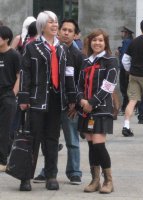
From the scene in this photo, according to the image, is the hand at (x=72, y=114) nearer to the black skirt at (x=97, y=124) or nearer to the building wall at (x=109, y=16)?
the black skirt at (x=97, y=124)

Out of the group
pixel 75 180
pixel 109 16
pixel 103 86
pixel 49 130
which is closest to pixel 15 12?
pixel 109 16

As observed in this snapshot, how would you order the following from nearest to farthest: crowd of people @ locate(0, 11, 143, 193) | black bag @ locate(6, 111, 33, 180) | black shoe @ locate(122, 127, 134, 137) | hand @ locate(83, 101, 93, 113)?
hand @ locate(83, 101, 93, 113)
crowd of people @ locate(0, 11, 143, 193)
black bag @ locate(6, 111, 33, 180)
black shoe @ locate(122, 127, 134, 137)

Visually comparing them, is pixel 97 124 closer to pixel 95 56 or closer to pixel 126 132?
pixel 95 56

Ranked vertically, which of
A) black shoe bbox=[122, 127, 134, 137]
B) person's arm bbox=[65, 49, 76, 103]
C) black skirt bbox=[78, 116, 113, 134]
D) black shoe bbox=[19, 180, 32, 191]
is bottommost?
black shoe bbox=[122, 127, 134, 137]

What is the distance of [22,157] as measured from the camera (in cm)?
885

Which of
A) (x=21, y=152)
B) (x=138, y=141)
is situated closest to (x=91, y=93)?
(x=21, y=152)

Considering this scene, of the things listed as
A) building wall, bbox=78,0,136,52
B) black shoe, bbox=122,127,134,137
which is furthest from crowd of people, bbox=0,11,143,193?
building wall, bbox=78,0,136,52

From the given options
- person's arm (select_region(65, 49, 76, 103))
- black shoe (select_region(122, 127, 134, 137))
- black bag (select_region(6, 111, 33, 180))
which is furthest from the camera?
black shoe (select_region(122, 127, 134, 137))

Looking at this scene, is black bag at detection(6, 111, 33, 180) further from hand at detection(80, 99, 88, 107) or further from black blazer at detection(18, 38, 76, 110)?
hand at detection(80, 99, 88, 107)

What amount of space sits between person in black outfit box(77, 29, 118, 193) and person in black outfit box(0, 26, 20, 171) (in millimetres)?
1531

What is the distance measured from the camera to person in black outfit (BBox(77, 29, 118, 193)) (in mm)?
8719

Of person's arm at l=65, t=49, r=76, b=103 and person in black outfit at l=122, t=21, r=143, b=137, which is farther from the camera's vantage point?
person in black outfit at l=122, t=21, r=143, b=137

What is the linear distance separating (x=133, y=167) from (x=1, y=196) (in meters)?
2.46

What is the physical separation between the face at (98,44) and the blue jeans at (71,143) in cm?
91
